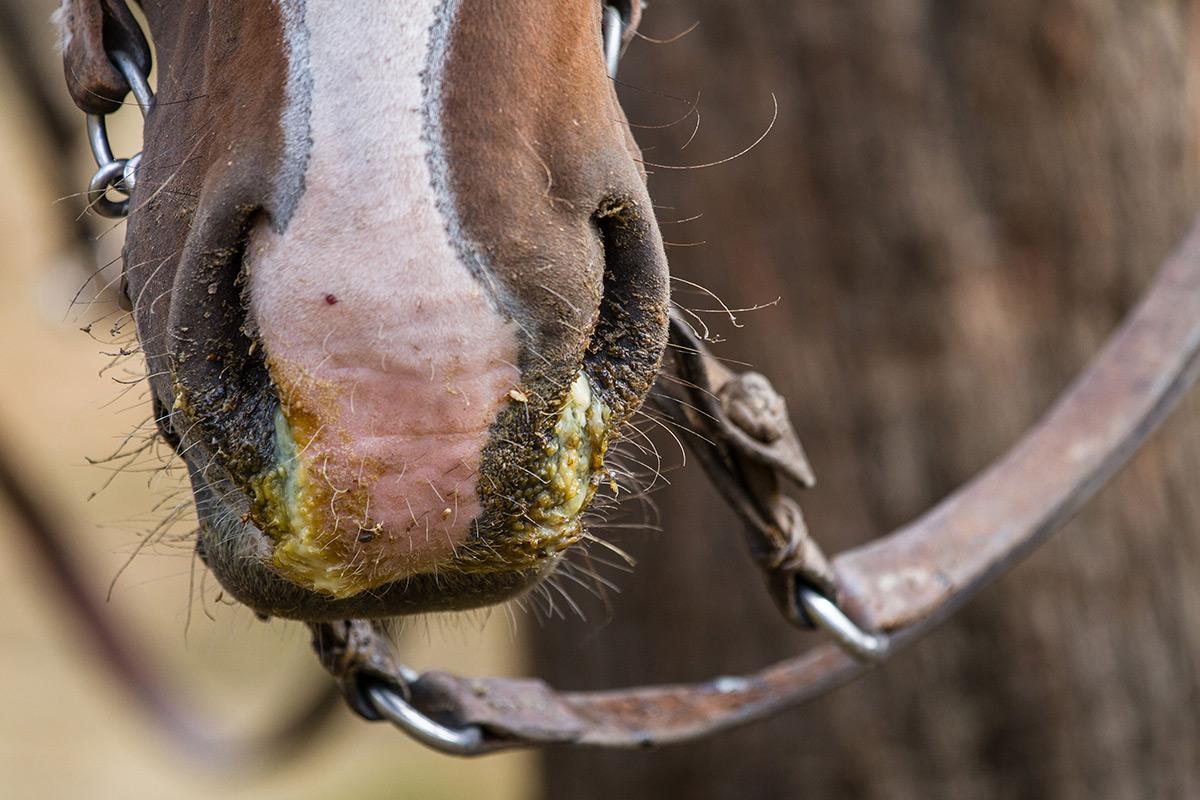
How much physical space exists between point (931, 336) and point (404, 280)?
4.00 feet

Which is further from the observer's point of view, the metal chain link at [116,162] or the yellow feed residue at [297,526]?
the metal chain link at [116,162]

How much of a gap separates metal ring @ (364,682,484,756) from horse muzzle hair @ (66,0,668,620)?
24cm

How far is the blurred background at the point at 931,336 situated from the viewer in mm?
1571

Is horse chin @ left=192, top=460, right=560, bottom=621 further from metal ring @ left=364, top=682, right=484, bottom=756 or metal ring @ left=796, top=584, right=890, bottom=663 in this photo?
metal ring @ left=796, top=584, right=890, bottom=663

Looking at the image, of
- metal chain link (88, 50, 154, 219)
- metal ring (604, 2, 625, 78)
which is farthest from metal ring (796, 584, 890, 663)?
metal chain link (88, 50, 154, 219)

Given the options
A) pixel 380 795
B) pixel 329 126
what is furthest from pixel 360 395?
pixel 380 795

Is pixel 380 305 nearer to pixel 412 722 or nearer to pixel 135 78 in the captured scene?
pixel 135 78

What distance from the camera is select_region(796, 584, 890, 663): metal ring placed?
3.09 ft

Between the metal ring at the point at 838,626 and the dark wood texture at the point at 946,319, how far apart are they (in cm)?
73

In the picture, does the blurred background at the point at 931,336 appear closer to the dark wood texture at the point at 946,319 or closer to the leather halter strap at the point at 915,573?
the dark wood texture at the point at 946,319

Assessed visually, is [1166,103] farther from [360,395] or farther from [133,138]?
[133,138]

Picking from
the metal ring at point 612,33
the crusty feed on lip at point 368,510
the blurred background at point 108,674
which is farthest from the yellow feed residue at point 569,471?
the blurred background at point 108,674

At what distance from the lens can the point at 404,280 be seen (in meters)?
0.53

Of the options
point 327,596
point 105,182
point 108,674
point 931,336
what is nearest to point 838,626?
point 327,596
